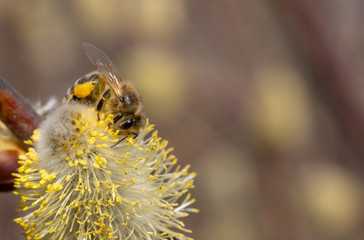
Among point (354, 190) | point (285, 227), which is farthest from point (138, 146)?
point (354, 190)

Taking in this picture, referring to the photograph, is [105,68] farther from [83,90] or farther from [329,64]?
[329,64]

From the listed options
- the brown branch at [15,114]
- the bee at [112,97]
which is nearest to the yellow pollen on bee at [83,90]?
the bee at [112,97]

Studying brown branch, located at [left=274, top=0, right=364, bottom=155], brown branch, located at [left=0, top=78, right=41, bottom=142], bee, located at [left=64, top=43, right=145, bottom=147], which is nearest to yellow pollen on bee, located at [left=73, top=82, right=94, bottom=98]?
bee, located at [left=64, top=43, right=145, bottom=147]

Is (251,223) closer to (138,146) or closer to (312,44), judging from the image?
(312,44)

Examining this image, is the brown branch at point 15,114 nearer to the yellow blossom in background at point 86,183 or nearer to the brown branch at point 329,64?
the yellow blossom in background at point 86,183

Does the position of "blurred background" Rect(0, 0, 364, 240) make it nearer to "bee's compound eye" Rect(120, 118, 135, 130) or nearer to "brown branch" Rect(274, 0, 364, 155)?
"brown branch" Rect(274, 0, 364, 155)

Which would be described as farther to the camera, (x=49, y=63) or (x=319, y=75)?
(x=49, y=63)
